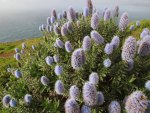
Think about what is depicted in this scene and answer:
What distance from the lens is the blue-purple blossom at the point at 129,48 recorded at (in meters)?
5.41

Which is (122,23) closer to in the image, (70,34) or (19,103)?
(70,34)

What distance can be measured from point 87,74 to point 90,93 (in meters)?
1.13

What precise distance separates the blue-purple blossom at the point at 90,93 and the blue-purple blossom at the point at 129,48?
101cm

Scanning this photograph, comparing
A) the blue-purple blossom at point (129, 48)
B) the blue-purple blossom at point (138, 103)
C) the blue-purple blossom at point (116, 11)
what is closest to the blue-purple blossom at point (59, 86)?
the blue-purple blossom at point (129, 48)

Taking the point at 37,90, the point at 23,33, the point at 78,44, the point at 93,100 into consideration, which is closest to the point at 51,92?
the point at 37,90

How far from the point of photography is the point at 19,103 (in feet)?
21.3

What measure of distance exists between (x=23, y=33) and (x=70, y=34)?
535ft

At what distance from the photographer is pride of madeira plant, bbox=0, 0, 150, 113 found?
5.15 m

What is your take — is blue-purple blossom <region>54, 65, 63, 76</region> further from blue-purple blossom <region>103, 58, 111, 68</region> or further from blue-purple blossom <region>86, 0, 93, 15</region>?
blue-purple blossom <region>86, 0, 93, 15</region>

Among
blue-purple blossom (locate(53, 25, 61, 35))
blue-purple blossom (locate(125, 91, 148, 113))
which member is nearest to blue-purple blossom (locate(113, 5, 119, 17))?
blue-purple blossom (locate(53, 25, 61, 35))

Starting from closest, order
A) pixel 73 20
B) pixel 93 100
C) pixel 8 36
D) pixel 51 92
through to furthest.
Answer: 1. pixel 93 100
2. pixel 51 92
3. pixel 73 20
4. pixel 8 36

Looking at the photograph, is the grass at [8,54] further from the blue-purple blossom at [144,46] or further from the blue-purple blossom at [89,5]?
the blue-purple blossom at [144,46]

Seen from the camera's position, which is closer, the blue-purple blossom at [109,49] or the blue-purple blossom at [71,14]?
the blue-purple blossom at [109,49]

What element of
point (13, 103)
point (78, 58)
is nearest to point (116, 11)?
point (78, 58)
